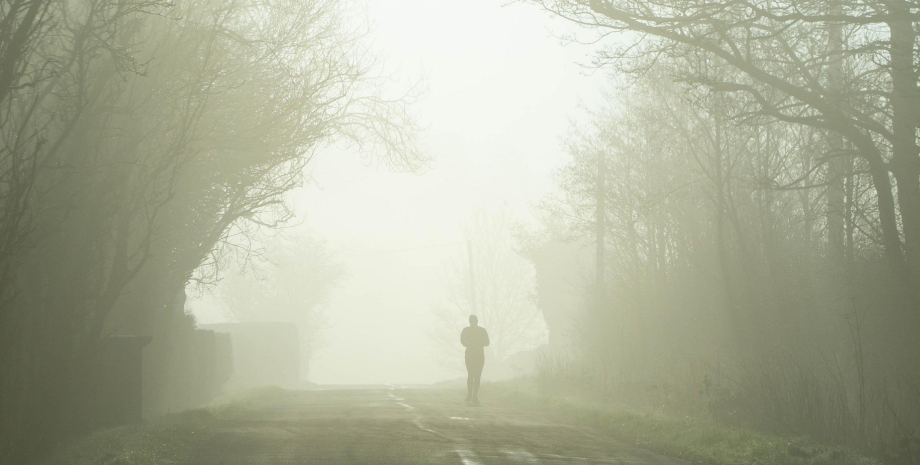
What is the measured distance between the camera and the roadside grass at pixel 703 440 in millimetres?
9391

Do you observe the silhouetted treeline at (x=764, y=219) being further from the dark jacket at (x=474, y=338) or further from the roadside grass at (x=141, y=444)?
the roadside grass at (x=141, y=444)

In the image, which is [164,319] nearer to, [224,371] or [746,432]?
[224,371]

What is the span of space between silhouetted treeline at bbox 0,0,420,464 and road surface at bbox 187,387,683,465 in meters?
2.16

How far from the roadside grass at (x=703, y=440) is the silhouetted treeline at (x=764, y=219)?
1.05 metres

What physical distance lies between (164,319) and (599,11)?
10.1 m

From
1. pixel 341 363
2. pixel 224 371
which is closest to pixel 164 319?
pixel 224 371

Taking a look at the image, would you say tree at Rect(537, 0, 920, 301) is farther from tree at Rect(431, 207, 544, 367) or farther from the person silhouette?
tree at Rect(431, 207, 544, 367)

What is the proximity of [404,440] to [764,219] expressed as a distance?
526 inches

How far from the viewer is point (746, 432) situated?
11281 millimetres

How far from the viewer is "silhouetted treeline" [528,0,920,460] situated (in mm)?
12891

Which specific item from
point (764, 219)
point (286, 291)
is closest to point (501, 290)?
point (286, 291)

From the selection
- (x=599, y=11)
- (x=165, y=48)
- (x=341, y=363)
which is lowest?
(x=341, y=363)

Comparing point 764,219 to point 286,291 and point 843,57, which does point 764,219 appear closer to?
point 843,57

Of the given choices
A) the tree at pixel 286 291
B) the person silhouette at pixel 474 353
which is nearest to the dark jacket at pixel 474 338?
the person silhouette at pixel 474 353
